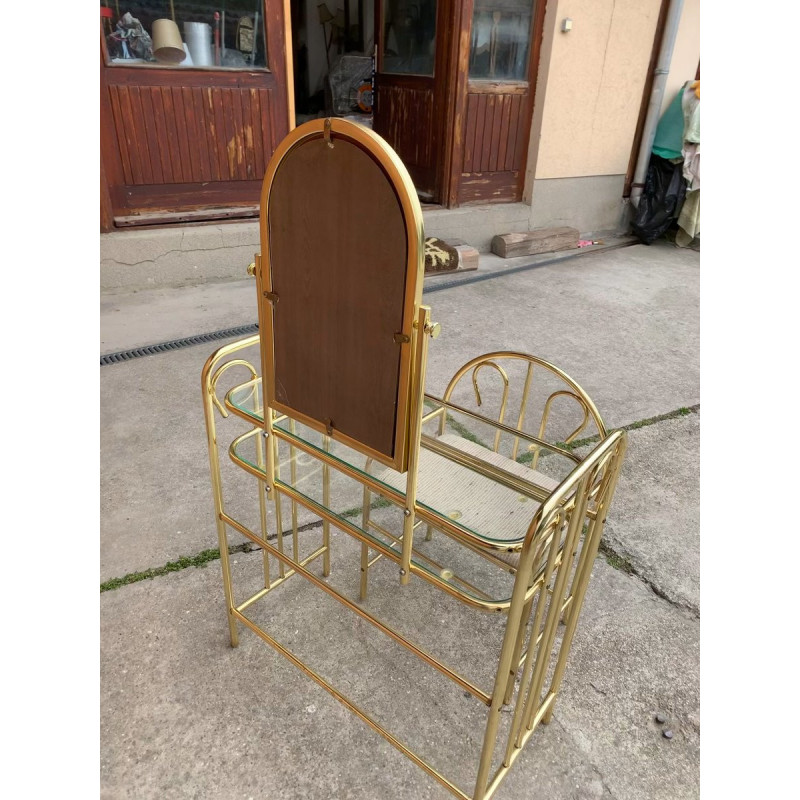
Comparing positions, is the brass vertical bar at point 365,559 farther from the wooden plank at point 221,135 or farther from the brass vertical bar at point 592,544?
the wooden plank at point 221,135

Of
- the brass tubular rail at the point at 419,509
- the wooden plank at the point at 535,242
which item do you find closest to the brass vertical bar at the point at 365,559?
the brass tubular rail at the point at 419,509

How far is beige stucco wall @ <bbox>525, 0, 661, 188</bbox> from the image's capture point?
17.6 ft

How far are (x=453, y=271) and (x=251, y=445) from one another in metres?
3.19

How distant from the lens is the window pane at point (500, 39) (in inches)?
197

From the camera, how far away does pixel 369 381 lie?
1.03 meters

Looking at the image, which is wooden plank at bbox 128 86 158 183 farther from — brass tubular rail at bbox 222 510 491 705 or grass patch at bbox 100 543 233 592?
brass tubular rail at bbox 222 510 491 705

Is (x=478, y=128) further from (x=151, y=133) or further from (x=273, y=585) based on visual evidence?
(x=273, y=585)

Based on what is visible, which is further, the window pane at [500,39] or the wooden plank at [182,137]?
the window pane at [500,39]

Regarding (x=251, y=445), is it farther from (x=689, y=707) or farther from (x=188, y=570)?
(x=689, y=707)

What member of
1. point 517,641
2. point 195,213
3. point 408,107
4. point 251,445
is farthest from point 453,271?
point 517,641

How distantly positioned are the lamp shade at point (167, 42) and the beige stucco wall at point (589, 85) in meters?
3.19

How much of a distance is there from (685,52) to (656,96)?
589mm

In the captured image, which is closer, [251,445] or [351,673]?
[351,673]

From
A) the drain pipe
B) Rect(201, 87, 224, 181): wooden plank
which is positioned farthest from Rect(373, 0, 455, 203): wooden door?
the drain pipe
